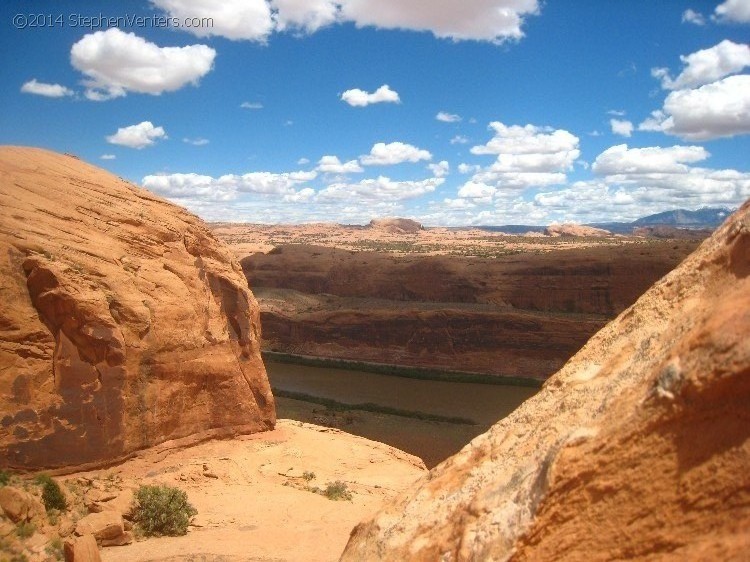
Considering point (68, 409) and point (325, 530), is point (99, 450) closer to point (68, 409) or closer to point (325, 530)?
point (68, 409)

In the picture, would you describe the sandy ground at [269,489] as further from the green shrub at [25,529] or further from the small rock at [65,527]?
the green shrub at [25,529]

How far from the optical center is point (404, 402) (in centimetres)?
3016

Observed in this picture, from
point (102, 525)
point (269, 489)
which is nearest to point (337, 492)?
point (269, 489)

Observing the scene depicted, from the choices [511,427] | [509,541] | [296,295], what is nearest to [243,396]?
[511,427]

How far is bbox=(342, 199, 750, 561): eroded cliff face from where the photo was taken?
138 inches

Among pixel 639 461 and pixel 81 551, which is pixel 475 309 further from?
pixel 639 461

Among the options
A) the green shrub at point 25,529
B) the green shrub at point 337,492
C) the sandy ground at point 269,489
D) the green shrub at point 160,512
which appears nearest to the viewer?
the green shrub at point 25,529

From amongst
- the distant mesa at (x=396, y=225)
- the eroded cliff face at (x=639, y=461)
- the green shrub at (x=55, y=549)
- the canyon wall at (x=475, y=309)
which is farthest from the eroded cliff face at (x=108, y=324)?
the distant mesa at (x=396, y=225)

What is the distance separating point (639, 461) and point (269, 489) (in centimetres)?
1195

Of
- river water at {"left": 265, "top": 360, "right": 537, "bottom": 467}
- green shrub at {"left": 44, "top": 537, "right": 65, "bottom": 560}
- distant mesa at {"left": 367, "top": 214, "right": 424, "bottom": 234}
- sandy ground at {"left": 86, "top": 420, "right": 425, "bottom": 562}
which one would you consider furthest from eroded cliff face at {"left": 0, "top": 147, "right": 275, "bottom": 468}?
distant mesa at {"left": 367, "top": 214, "right": 424, "bottom": 234}

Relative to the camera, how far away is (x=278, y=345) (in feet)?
143

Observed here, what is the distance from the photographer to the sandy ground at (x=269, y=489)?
408 inches

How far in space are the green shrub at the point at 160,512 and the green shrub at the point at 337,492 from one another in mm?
3898

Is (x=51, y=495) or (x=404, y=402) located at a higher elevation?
(x=51, y=495)
